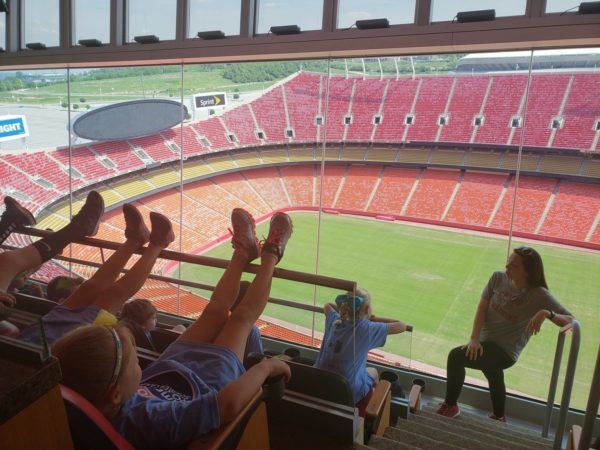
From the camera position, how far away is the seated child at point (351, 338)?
5.94ft

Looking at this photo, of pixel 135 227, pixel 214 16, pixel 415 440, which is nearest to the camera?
pixel 415 440

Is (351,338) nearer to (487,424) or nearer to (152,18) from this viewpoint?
(487,424)

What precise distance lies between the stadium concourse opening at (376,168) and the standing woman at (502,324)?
734 centimetres

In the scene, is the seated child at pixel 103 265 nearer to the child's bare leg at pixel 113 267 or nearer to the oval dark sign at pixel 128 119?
the child's bare leg at pixel 113 267

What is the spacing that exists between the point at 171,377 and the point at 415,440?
0.98 meters

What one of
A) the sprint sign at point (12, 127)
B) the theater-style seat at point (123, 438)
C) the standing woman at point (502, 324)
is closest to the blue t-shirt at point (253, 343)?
the theater-style seat at point (123, 438)

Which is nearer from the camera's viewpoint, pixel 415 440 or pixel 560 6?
pixel 415 440

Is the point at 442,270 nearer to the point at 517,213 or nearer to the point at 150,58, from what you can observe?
the point at 517,213

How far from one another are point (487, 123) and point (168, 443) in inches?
749

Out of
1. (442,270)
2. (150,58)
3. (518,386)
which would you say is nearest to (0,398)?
(150,58)

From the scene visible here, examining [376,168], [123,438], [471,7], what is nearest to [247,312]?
[123,438]

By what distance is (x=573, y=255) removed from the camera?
13938 millimetres

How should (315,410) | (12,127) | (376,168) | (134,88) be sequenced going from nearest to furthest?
(315,410), (12,127), (134,88), (376,168)

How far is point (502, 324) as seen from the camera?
8.23 ft
